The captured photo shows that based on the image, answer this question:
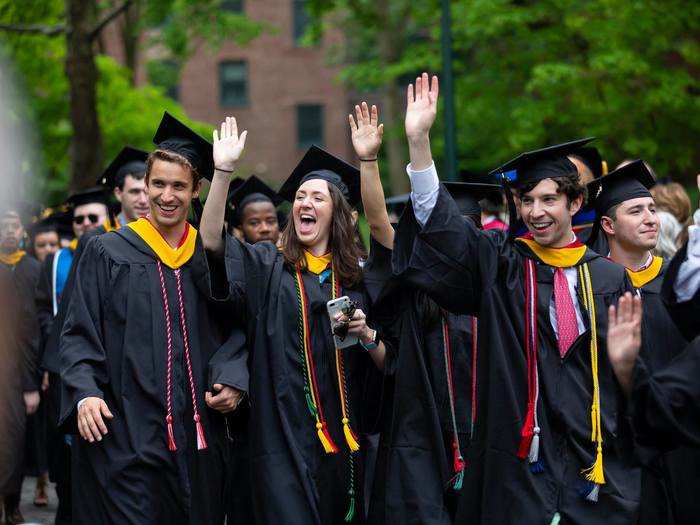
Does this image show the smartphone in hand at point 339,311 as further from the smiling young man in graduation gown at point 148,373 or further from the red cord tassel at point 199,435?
the red cord tassel at point 199,435

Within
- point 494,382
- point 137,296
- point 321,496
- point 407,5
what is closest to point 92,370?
point 137,296

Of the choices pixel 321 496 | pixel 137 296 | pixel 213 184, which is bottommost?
pixel 321 496

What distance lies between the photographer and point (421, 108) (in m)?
5.17

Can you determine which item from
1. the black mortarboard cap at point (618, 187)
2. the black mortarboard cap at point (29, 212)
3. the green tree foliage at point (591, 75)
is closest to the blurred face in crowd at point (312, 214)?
the black mortarboard cap at point (618, 187)

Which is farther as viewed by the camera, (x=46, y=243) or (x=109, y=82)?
(x=109, y=82)

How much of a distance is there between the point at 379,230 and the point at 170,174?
1.10 meters

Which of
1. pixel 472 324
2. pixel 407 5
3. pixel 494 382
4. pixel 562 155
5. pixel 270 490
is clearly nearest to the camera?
pixel 494 382

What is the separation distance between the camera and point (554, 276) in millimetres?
5191

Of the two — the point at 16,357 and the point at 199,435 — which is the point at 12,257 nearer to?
the point at 16,357

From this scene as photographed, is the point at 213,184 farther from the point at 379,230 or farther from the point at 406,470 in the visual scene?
the point at 406,470

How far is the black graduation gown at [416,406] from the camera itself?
5.88 meters

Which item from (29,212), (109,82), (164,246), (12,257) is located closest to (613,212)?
(164,246)

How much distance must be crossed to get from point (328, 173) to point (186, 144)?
853 mm

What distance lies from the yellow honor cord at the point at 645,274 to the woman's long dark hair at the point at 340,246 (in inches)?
56.4
